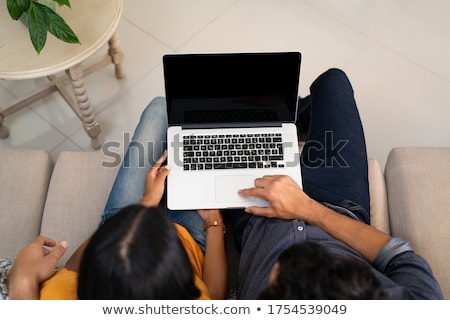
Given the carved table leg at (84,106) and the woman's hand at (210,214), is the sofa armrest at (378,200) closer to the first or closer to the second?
the woman's hand at (210,214)

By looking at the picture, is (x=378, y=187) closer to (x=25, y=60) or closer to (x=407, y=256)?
(x=407, y=256)

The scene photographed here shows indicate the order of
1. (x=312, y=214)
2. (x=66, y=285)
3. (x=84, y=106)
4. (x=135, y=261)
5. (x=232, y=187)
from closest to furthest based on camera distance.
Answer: (x=135, y=261), (x=66, y=285), (x=312, y=214), (x=232, y=187), (x=84, y=106)

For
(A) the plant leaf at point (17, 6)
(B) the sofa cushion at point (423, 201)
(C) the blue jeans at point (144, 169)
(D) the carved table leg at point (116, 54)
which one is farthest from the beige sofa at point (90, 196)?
(D) the carved table leg at point (116, 54)

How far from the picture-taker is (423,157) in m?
1.26

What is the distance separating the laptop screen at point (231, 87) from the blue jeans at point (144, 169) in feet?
0.27

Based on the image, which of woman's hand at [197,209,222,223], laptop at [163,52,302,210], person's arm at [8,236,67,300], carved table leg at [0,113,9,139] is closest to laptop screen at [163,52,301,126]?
laptop at [163,52,302,210]

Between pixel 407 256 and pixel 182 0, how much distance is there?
1.57 m

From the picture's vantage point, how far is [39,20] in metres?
1.24

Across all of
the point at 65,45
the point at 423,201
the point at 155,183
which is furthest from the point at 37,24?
the point at 423,201

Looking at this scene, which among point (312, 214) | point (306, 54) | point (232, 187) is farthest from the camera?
point (306, 54)

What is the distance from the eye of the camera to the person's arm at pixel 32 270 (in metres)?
0.96

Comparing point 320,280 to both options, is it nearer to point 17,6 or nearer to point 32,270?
point 32,270

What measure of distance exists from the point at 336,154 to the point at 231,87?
33 centimetres

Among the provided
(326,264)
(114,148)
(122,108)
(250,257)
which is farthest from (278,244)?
(122,108)
